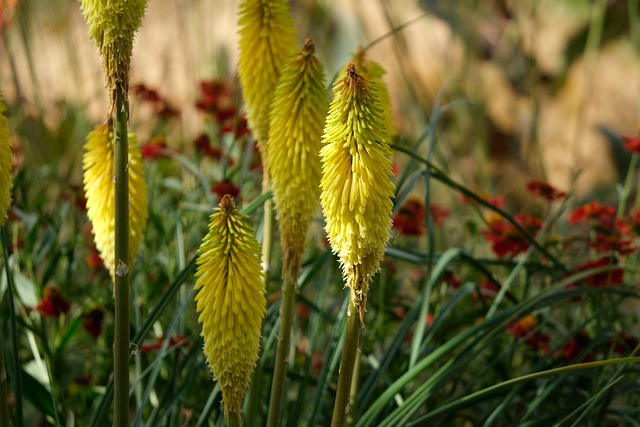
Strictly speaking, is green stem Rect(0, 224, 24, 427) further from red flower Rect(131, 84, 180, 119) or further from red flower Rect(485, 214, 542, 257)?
red flower Rect(131, 84, 180, 119)

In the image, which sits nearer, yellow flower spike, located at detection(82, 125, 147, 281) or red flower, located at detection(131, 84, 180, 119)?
yellow flower spike, located at detection(82, 125, 147, 281)

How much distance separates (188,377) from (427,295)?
2.30ft

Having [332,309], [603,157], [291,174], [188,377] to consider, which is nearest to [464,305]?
[332,309]

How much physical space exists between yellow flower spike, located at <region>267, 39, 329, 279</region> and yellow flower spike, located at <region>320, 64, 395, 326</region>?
22 cm

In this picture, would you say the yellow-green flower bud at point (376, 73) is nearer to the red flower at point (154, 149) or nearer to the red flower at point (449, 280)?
the red flower at point (449, 280)

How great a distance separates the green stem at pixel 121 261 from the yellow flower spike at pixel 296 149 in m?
0.33

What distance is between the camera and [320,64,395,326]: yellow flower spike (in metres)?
1.51

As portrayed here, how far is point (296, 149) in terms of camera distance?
70.6 inches

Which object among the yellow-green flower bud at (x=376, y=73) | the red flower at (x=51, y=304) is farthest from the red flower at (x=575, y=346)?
the red flower at (x=51, y=304)

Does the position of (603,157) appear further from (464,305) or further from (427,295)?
(427,295)

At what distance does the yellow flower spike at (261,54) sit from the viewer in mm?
2055

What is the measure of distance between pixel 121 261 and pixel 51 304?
1105 mm

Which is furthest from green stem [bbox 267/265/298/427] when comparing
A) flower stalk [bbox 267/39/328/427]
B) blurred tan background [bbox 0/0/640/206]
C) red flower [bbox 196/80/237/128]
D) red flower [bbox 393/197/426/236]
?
blurred tan background [bbox 0/0/640/206]

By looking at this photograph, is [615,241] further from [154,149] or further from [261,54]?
[154,149]
